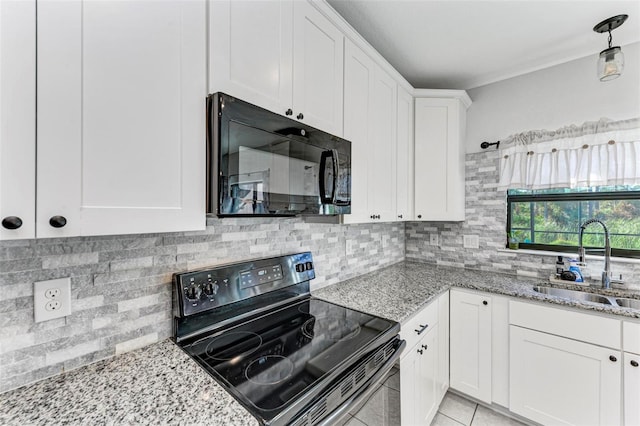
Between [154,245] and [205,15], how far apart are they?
2.69 feet

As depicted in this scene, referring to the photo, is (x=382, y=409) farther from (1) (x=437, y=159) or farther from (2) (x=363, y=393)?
(1) (x=437, y=159)

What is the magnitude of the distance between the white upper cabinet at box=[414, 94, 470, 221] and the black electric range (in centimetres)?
133

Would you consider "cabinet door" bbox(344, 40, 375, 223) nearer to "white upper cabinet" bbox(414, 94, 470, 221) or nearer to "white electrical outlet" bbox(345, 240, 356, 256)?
"white electrical outlet" bbox(345, 240, 356, 256)

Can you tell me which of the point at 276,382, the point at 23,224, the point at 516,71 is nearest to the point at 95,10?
the point at 23,224

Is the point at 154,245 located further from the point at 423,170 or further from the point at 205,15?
the point at 423,170

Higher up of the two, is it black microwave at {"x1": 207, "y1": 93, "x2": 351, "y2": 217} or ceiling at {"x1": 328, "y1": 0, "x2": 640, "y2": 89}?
ceiling at {"x1": 328, "y1": 0, "x2": 640, "y2": 89}

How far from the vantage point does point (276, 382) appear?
85 centimetres

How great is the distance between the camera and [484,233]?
2447 mm

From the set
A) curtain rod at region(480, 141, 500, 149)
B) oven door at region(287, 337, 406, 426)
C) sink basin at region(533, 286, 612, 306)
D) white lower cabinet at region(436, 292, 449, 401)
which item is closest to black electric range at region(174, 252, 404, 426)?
oven door at region(287, 337, 406, 426)

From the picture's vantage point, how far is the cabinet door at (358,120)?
1558 mm

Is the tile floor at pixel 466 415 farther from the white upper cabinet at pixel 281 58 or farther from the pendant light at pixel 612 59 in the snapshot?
the pendant light at pixel 612 59

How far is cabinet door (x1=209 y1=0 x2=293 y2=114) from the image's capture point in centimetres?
93

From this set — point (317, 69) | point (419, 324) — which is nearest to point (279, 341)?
point (419, 324)

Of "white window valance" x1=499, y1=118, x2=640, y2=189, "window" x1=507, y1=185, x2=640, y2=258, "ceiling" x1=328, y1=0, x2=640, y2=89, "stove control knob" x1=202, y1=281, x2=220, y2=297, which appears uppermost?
"ceiling" x1=328, y1=0, x2=640, y2=89
